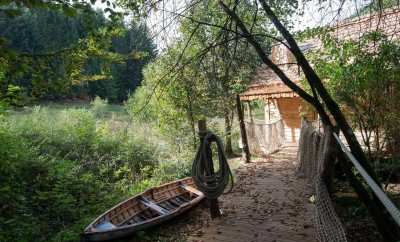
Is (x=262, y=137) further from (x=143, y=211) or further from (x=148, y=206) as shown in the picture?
(x=143, y=211)

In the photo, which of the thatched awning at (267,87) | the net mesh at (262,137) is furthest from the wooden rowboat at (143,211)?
the thatched awning at (267,87)

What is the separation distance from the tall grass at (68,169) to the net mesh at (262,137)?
2635 millimetres

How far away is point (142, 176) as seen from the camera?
9.90 meters

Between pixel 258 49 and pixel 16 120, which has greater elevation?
pixel 258 49

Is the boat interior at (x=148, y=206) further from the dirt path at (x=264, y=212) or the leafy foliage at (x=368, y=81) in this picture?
the leafy foliage at (x=368, y=81)

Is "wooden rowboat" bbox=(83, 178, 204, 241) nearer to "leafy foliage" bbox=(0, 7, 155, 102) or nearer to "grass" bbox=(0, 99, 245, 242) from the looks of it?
"grass" bbox=(0, 99, 245, 242)

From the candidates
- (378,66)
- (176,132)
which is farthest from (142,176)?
(378,66)

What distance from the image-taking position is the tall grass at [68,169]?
20.7ft

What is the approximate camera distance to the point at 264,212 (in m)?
5.76

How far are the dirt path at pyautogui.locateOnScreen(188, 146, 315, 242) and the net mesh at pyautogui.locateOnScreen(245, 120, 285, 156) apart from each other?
9.31ft

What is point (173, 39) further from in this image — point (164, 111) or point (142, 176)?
point (164, 111)

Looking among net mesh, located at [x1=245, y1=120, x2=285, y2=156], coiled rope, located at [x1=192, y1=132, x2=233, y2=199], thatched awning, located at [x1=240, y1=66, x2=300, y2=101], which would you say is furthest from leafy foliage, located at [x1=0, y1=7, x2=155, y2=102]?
net mesh, located at [x1=245, y1=120, x2=285, y2=156]

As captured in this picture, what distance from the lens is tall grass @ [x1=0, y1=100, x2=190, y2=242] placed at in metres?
6.32

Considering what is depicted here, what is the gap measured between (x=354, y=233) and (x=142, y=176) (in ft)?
21.1
